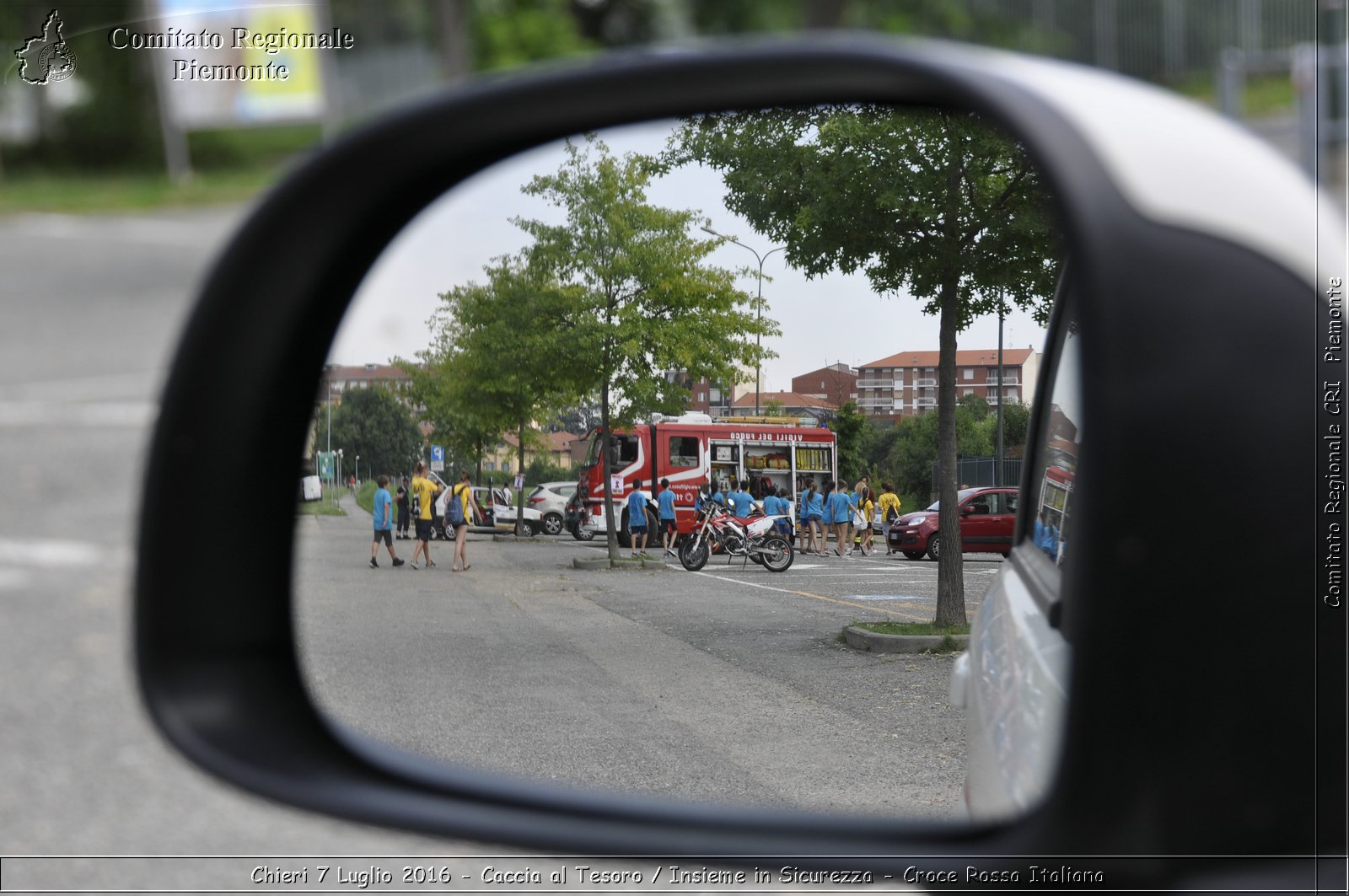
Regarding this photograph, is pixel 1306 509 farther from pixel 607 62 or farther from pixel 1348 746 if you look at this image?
pixel 607 62

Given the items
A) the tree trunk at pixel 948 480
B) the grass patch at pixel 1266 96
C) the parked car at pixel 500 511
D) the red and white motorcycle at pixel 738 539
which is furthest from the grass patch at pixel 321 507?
the grass patch at pixel 1266 96

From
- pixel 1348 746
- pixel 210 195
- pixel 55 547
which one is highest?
pixel 210 195

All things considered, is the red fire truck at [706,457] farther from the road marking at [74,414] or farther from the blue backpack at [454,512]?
the road marking at [74,414]

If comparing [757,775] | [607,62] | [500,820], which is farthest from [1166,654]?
[607,62]

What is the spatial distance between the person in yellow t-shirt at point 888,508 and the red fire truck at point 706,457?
0.06 m

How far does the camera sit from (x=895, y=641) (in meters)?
1.27

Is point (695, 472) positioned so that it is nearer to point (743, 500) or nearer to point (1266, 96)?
point (743, 500)

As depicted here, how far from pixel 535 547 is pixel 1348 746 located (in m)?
0.81

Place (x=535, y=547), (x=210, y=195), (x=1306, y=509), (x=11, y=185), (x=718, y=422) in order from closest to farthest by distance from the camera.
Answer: (x=1306, y=509) < (x=718, y=422) < (x=535, y=547) < (x=210, y=195) < (x=11, y=185)

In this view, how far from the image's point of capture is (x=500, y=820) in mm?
1289

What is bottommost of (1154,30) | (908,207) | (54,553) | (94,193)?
(54,553)

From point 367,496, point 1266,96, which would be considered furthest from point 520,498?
point 1266,96

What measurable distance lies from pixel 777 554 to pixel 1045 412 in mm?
304

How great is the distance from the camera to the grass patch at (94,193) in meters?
22.1
